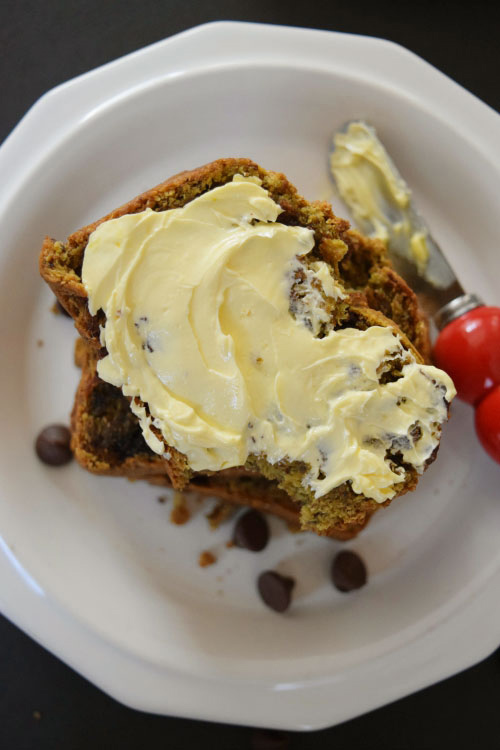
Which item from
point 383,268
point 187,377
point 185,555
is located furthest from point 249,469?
point 383,268

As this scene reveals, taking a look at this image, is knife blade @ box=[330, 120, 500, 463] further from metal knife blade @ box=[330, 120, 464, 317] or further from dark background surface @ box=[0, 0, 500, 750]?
dark background surface @ box=[0, 0, 500, 750]

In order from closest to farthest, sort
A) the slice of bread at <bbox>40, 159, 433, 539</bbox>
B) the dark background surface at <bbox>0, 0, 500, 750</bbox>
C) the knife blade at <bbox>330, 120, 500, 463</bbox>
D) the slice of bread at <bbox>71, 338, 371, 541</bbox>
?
the slice of bread at <bbox>40, 159, 433, 539</bbox>
the slice of bread at <bbox>71, 338, 371, 541</bbox>
the knife blade at <bbox>330, 120, 500, 463</bbox>
the dark background surface at <bbox>0, 0, 500, 750</bbox>

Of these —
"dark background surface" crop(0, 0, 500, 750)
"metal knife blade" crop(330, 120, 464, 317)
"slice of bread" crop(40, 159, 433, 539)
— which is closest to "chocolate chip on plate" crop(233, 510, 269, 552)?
"slice of bread" crop(40, 159, 433, 539)

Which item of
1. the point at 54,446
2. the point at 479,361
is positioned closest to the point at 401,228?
the point at 479,361

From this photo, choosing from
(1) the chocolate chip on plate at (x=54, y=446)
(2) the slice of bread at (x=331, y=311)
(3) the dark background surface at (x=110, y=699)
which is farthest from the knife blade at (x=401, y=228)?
(1) the chocolate chip on plate at (x=54, y=446)

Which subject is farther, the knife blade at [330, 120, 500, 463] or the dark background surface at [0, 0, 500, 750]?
the dark background surface at [0, 0, 500, 750]

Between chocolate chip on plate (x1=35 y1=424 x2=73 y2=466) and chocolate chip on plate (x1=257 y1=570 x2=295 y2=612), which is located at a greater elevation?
chocolate chip on plate (x1=35 y1=424 x2=73 y2=466)

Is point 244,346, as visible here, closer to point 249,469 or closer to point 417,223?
point 249,469
